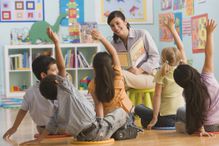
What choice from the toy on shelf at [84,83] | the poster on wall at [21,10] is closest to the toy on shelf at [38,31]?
the poster on wall at [21,10]

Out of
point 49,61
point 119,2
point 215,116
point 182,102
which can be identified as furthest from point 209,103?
point 119,2

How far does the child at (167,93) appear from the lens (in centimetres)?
332

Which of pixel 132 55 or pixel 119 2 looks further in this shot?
pixel 119 2

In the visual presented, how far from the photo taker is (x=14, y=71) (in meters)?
5.80

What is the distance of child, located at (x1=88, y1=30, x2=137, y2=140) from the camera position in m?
2.89

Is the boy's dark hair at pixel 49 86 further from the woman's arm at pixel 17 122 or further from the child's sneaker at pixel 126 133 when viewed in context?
the child's sneaker at pixel 126 133

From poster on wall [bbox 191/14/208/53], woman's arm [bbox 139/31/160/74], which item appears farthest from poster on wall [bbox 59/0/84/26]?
woman's arm [bbox 139/31/160/74]

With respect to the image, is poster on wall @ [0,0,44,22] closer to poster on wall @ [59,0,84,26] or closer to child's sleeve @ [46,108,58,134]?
poster on wall @ [59,0,84,26]

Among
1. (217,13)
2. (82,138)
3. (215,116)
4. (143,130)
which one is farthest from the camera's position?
(217,13)

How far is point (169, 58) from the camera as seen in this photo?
3.33 metres

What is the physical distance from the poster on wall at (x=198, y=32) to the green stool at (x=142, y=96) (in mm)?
1264

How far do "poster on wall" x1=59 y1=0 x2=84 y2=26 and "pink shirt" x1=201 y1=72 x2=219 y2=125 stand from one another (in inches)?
128

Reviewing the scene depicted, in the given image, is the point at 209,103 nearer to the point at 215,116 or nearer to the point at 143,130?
the point at 215,116

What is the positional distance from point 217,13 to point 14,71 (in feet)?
8.30
